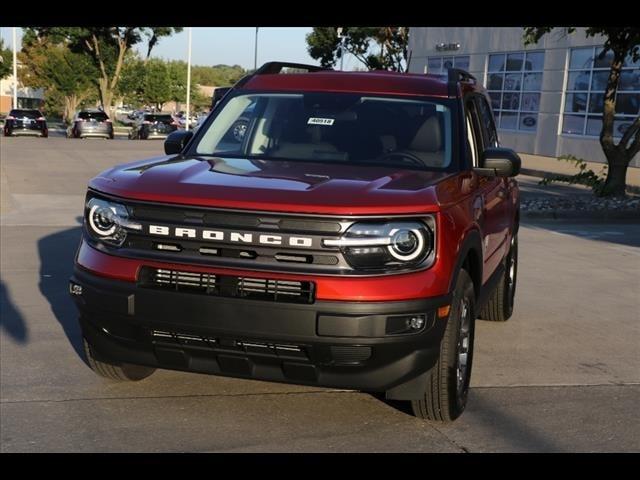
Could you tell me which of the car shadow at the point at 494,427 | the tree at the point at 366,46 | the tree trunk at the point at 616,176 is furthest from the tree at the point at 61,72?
the car shadow at the point at 494,427

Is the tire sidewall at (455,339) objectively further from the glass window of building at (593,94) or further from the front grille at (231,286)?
the glass window of building at (593,94)

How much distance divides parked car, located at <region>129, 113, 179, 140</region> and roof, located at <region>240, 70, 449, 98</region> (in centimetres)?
3491

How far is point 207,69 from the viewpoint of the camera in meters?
147

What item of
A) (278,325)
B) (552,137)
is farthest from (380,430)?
(552,137)

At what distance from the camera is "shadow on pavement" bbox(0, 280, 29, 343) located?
5.80 meters

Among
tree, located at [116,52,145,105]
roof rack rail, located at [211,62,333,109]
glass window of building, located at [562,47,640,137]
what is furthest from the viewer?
tree, located at [116,52,145,105]

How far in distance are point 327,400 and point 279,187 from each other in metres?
1.49

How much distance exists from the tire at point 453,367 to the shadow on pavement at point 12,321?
10.4ft

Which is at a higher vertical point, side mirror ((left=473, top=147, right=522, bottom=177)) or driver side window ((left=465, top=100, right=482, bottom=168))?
driver side window ((left=465, top=100, right=482, bottom=168))

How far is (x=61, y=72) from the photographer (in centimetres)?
6222

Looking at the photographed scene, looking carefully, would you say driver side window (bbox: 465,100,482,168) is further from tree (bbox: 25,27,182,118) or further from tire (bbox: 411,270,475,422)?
tree (bbox: 25,27,182,118)

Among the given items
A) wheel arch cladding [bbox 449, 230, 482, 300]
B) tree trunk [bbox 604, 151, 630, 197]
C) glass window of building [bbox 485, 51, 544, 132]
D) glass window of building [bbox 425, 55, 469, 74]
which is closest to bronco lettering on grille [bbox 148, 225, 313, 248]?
wheel arch cladding [bbox 449, 230, 482, 300]

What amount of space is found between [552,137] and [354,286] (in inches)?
1104

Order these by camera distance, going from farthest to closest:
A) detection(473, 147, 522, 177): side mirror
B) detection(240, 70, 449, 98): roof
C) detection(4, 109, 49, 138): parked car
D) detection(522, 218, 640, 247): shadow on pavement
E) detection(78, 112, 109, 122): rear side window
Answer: detection(78, 112, 109, 122): rear side window
detection(4, 109, 49, 138): parked car
detection(522, 218, 640, 247): shadow on pavement
detection(240, 70, 449, 98): roof
detection(473, 147, 522, 177): side mirror
